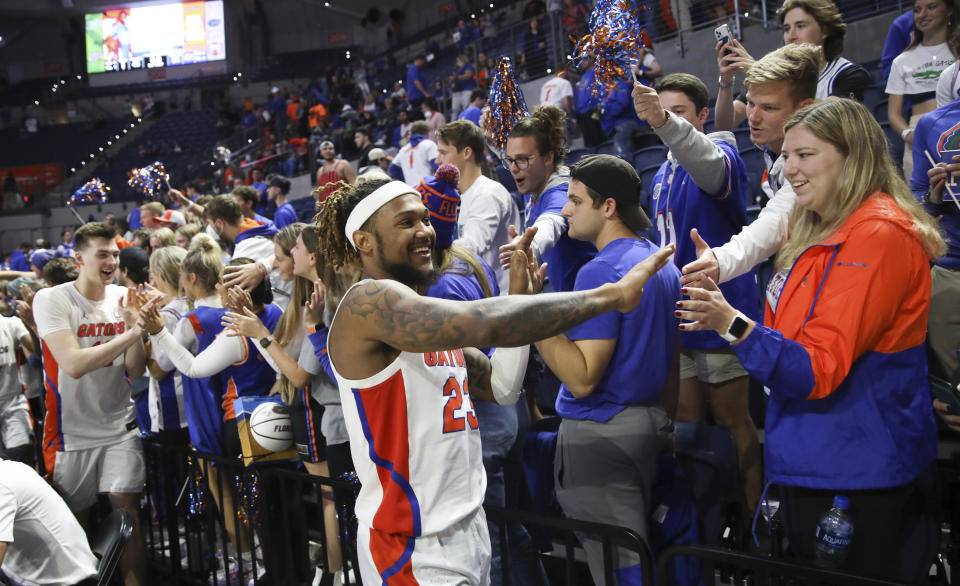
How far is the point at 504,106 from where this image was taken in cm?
366

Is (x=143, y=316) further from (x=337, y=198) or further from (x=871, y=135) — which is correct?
(x=871, y=135)

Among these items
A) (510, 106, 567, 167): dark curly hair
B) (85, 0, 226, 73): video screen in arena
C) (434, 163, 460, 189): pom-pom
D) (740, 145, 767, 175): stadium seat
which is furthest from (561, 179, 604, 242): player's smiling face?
(85, 0, 226, 73): video screen in arena

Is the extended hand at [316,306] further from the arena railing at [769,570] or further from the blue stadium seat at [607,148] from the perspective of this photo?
the blue stadium seat at [607,148]

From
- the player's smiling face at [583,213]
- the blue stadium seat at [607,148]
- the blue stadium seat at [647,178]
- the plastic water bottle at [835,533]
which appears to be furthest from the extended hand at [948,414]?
the blue stadium seat at [607,148]

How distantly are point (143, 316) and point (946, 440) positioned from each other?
12.0 feet

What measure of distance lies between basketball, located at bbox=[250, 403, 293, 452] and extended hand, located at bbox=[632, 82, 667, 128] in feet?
7.06

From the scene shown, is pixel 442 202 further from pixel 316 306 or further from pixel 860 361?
pixel 860 361

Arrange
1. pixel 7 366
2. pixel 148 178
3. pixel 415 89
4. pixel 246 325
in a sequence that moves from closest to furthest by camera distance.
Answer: pixel 246 325
pixel 7 366
pixel 148 178
pixel 415 89

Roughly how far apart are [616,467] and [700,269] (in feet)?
2.33

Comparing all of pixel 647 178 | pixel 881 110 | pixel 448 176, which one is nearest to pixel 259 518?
pixel 448 176

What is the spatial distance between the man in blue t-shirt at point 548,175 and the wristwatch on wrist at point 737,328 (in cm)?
131

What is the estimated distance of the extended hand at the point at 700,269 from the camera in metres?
1.91

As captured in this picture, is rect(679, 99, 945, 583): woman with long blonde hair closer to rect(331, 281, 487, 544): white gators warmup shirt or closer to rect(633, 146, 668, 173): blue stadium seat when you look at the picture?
rect(331, 281, 487, 544): white gators warmup shirt

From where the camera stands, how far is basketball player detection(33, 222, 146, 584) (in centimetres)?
406
